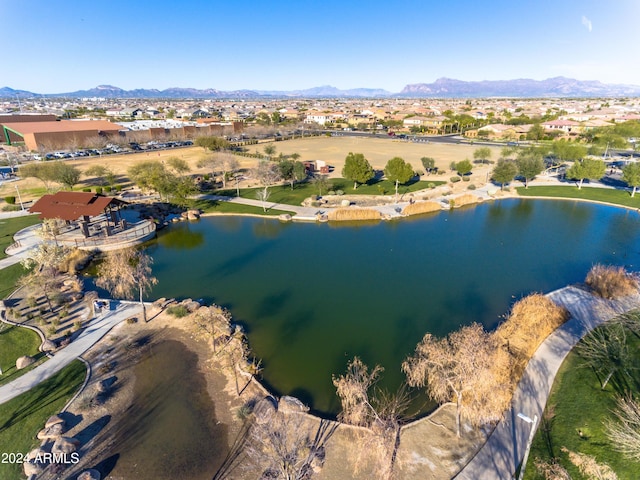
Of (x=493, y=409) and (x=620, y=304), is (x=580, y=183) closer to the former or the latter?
(x=620, y=304)

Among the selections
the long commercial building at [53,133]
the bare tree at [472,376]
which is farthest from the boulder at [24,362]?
the long commercial building at [53,133]

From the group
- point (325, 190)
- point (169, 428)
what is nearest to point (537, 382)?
point (169, 428)

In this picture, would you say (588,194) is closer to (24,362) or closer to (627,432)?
(627,432)

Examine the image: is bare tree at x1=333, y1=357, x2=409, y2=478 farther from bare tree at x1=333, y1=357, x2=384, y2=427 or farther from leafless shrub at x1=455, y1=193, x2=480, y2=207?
leafless shrub at x1=455, y1=193, x2=480, y2=207

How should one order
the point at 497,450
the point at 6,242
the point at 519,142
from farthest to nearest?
the point at 519,142 < the point at 6,242 < the point at 497,450

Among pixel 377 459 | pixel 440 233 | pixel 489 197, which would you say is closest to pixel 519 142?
pixel 489 197

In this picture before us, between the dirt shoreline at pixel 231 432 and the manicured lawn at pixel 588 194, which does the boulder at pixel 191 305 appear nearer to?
the dirt shoreline at pixel 231 432
